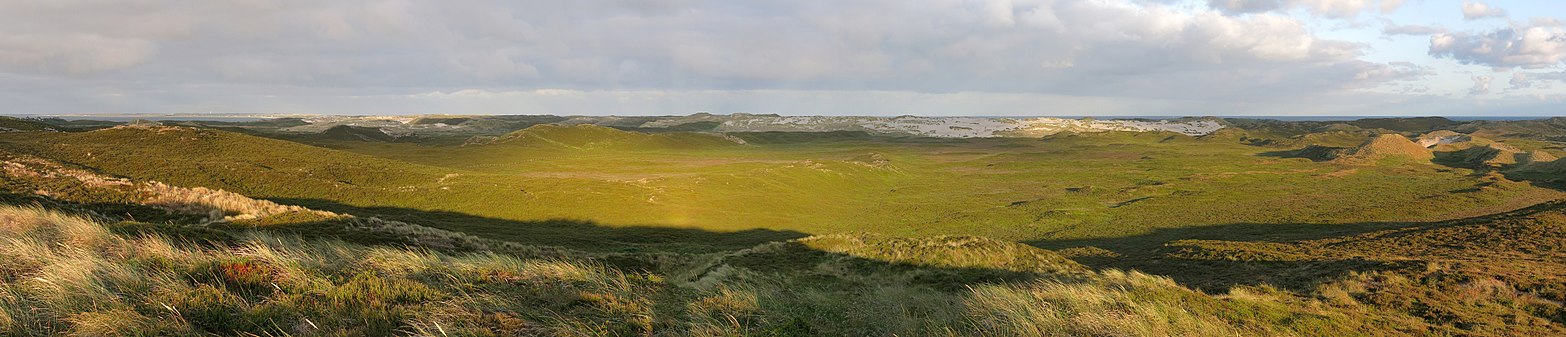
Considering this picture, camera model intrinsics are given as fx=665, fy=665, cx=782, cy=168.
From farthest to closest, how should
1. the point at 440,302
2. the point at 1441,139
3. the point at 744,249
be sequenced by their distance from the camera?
the point at 1441,139 < the point at 744,249 < the point at 440,302

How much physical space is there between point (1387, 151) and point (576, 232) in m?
98.4

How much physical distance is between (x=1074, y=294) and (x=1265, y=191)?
56154mm

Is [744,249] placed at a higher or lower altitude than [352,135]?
lower

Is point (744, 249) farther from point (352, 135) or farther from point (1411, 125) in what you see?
point (1411, 125)

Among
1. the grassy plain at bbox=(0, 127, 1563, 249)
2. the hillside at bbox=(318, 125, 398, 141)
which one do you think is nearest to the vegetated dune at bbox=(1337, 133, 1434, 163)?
the grassy plain at bbox=(0, 127, 1563, 249)

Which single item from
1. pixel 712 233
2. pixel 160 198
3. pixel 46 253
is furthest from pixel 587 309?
pixel 712 233

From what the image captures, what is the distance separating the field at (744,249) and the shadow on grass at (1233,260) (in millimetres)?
194

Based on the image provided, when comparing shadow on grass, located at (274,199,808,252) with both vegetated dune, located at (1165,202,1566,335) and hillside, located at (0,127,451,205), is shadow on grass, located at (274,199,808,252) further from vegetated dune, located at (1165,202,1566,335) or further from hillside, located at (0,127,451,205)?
vegetated dune, located at (1165,202,1566,335)

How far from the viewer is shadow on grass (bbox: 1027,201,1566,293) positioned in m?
17.5

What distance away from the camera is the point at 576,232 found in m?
31.8

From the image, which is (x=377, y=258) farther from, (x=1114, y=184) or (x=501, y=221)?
(x=1114, y=184)

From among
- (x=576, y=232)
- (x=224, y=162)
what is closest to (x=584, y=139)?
(x=224, y=162)

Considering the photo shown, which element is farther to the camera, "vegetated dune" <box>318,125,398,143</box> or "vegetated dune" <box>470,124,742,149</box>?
"vegetated dune" <box>318,125,398,143</box>

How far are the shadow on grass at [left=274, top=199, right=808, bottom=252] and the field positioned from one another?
353 millimetres
